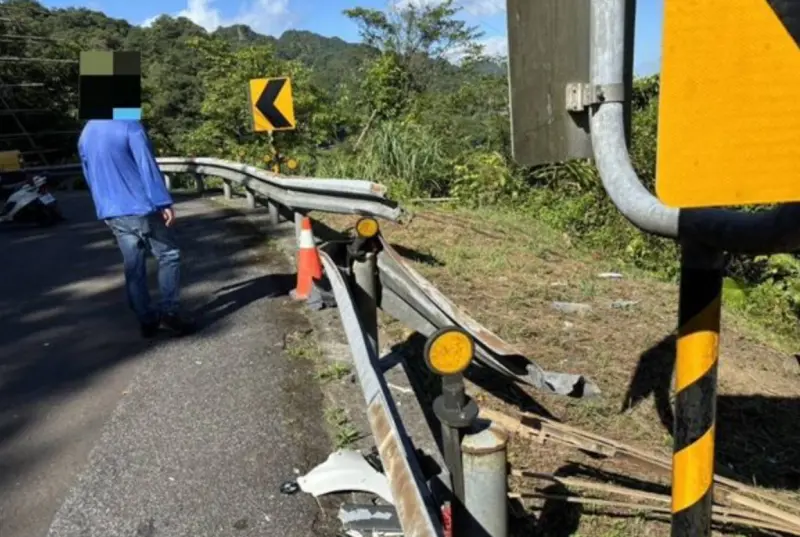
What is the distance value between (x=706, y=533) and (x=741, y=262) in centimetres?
893

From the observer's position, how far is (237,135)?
3416 centimetres

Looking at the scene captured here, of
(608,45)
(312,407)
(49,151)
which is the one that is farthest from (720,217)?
(49,151)

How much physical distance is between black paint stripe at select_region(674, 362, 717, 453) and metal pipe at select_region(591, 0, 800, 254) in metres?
0.40

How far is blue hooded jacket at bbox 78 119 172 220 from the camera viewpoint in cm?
561

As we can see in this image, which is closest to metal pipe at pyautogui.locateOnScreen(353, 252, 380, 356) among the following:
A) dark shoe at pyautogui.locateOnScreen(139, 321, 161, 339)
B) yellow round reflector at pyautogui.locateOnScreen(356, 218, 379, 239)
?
yellow round reflector at pyautogui.locateOnScreen(356, 218, 379, 239)

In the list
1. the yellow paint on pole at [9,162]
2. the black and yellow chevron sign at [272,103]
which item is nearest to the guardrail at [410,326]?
the black and yellow chevron sign at [272,103]

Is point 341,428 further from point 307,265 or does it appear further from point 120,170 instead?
point 120,170

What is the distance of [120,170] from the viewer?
18.5 ft

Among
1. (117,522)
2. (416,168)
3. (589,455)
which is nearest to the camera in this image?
(117,522)

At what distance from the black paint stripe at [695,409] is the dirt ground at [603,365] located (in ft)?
5.28

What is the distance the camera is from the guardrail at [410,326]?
212 cm

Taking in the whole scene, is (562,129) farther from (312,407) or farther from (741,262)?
(741,262)

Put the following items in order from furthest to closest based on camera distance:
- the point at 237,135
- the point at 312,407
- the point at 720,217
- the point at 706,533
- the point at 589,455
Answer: the point at 237,135
the point at 312,407
the point at 589,455
the point at 706,533
the point at 720,217

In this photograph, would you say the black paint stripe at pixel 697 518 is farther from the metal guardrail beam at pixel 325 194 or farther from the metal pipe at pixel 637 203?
the metal guardrail beam at pixel 325 194
